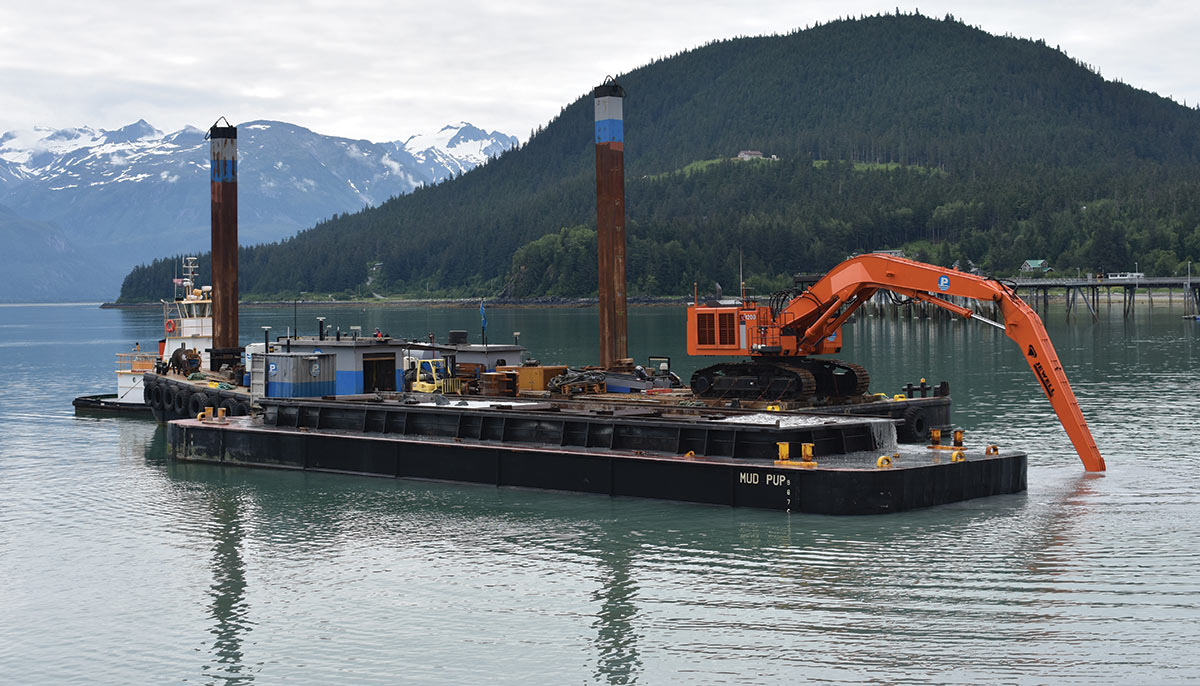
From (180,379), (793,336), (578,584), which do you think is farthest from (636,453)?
(180,379)

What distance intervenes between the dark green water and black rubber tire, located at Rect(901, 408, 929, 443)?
3.99 meters

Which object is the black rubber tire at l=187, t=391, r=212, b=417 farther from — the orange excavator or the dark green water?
the orange excavator

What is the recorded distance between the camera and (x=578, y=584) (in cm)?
2530

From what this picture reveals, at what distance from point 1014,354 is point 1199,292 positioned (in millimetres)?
78243

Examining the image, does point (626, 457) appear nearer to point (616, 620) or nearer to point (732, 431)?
point (732, 431)

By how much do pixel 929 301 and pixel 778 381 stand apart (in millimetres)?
7270

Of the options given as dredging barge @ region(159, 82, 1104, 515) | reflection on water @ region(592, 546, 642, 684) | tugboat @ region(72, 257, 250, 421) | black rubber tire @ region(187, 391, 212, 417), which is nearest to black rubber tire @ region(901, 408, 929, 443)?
dredging barge @ region(159, 82, 1104, 515)

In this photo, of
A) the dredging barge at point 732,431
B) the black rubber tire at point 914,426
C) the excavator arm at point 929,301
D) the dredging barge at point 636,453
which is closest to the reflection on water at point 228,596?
the dredging barge at point 636,453

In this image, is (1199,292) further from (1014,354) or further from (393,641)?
(393,641)

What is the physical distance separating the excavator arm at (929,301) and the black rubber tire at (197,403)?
967 inches

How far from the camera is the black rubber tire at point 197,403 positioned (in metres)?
53.6

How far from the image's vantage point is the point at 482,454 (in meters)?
36.1

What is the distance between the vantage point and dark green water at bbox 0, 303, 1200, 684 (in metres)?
20.2

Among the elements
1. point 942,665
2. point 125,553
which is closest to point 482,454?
point 125,553
